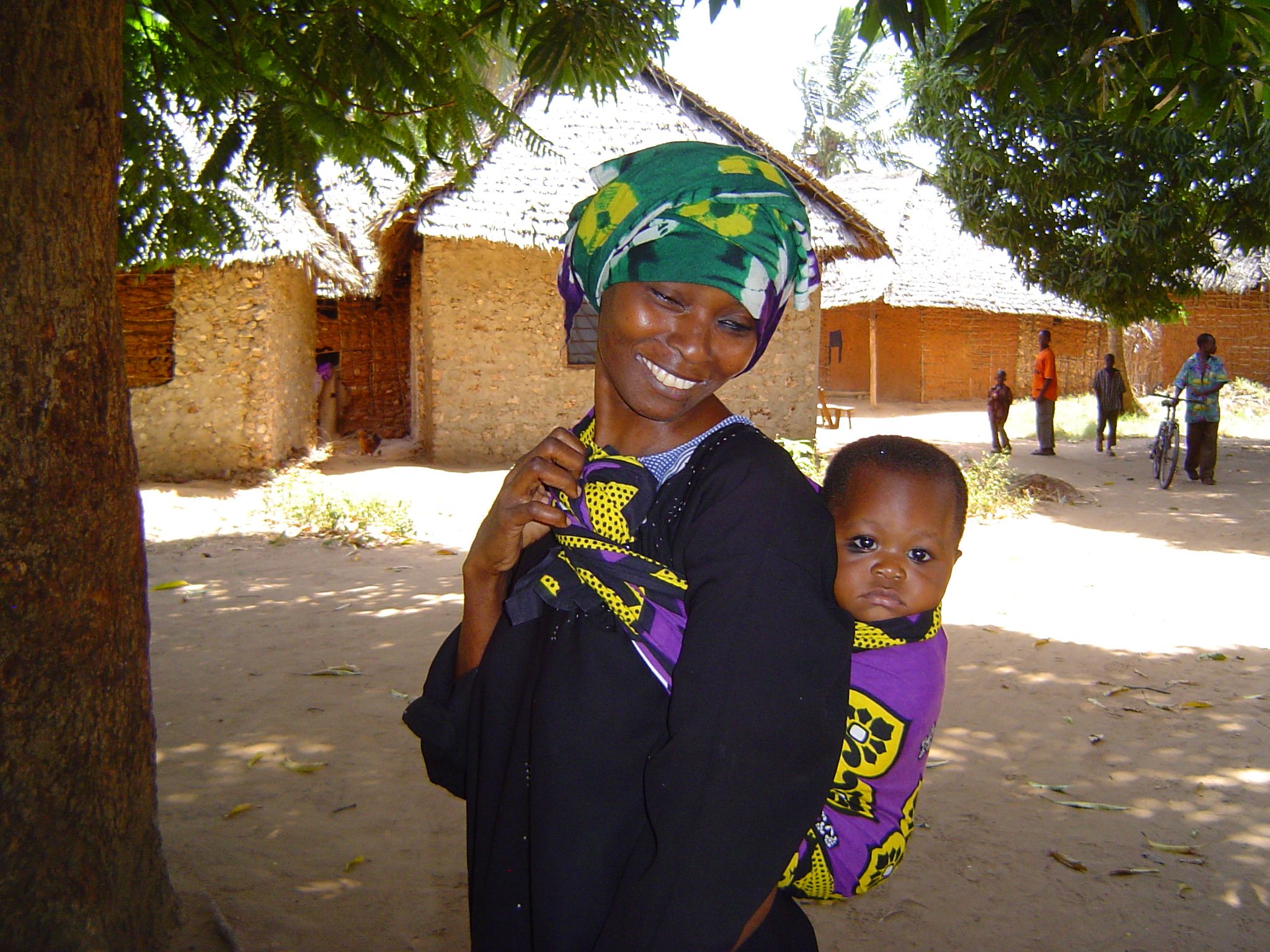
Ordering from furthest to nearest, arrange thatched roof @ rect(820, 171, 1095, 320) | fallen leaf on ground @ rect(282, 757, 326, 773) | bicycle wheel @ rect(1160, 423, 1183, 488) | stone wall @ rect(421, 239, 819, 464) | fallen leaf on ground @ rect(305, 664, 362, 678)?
thatched roof @ rect(820, 171, 1095, 320)
stone wall @ rect(421, 239, 819, 464)
bicycle wheel @ rect(1160, 423, 1183, 488)
fallen leaf on ground @ rect(305, 664, 362, 678)
fallen leaf on ground @ rect(282, 757, 326, 773)

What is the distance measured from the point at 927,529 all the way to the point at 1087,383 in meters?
25.4

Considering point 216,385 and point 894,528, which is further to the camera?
point 216,385

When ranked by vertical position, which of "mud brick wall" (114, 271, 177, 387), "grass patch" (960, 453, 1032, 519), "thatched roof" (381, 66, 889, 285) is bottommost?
"grass patch" (960, 453, 1032, 519)

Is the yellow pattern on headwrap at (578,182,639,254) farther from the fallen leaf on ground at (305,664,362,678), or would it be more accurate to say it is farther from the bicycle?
the bicycle

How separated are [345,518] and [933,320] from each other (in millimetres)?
16433

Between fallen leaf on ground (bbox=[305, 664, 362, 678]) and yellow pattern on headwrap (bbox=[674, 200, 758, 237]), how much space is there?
4025 millimetres

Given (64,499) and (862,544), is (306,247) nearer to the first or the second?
(64,499)

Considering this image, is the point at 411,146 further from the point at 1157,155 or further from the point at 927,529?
the point at 1157,155

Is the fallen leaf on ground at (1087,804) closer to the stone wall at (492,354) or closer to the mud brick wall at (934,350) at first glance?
the stone wall at (492,354)

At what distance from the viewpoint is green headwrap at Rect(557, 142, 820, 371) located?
115 cm

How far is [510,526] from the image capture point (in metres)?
1.26

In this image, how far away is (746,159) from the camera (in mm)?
1174

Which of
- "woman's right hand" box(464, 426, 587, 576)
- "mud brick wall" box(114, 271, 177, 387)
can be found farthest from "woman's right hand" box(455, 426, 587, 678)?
"mud brick wall" box(114, 271, 177, 387)

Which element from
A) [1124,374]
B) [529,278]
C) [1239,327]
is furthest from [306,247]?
[1239,327]
